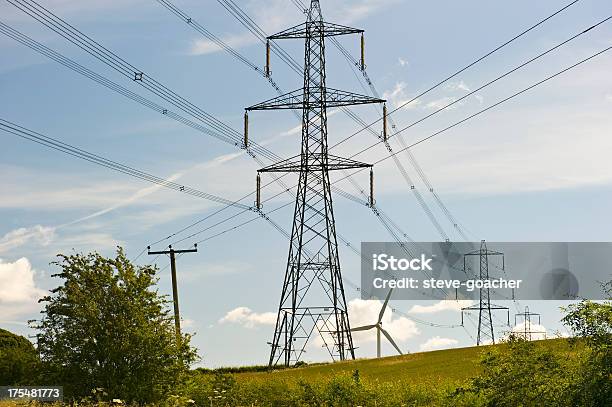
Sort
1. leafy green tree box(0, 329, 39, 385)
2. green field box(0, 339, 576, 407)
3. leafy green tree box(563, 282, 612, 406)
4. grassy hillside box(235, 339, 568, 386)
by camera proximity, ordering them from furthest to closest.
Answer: grassy hillside box(235, 339, 568, 386), leafy green tree box(0, 329, 39, 385), green field box(0, 339, 576, 407), leafy green tree box(563, 282, 612, 406)

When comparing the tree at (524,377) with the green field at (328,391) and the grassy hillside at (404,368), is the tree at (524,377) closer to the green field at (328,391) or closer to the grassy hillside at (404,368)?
the green field at (328,391)

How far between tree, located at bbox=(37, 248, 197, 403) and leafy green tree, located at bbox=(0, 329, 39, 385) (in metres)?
0.83

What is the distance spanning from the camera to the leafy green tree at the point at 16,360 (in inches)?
1252

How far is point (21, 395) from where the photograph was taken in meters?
32.6

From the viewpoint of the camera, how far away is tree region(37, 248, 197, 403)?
30719 mm

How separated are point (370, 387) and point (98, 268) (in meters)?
11.3

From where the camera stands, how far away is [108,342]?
30.8 m

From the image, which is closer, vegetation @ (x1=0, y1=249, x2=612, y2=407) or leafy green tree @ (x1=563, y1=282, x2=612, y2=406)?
leafy green tree @ (x1=563, y1=282, x2=612, y2=406)

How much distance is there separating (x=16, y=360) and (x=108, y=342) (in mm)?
20157

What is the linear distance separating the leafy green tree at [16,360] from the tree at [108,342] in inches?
32.7

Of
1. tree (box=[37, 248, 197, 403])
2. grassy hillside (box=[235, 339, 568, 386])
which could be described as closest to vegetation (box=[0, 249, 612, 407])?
tree (box=[37, 248, 197, 403])

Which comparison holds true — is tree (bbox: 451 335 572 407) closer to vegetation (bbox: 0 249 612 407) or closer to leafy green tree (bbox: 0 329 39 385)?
vegetation (bbox: 0 249 612 407)

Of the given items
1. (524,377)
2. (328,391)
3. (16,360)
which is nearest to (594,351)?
(524,377)

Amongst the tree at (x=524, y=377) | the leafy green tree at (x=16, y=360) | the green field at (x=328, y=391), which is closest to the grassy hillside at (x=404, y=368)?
the leafy green tree at (x=16, y=360)
